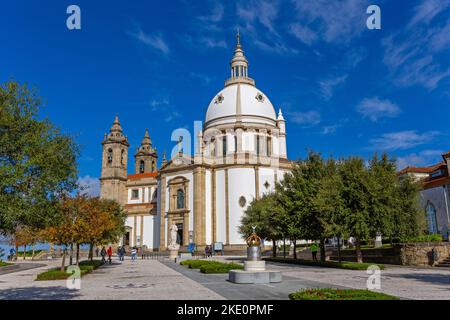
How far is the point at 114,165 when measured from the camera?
79.6 metres

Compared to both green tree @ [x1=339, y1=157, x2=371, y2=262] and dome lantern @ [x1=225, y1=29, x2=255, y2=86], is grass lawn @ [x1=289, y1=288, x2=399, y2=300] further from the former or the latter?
dome lantern @ [x1=225, y1=29, x2=255, y2=86]

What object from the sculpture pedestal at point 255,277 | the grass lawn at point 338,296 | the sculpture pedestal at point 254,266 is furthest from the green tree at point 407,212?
the grass lawn at point 338,296

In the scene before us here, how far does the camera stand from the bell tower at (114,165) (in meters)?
78.6

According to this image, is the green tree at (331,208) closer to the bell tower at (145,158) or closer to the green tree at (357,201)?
the green tree at (357,201)

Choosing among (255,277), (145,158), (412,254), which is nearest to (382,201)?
(412,254)

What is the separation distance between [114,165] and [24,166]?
6699 cm

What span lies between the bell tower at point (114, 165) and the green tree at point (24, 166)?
2484 inches

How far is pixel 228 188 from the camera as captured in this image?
201 ft

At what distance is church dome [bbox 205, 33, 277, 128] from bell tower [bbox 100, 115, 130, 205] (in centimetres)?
1988

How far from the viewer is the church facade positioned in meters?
60.5

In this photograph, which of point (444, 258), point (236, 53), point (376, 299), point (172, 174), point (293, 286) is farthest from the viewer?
point (236, 53)
